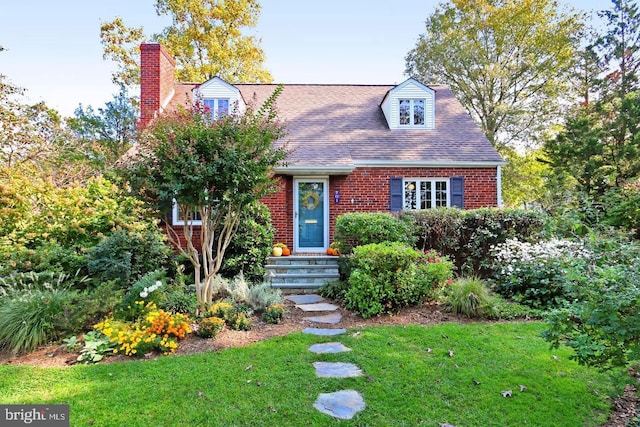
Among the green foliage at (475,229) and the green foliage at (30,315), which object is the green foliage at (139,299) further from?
the green foliage at (475,229)

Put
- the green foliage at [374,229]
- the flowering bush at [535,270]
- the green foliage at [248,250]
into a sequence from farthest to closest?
the green foliage at [248,250]
the green foliage at [374,229]
the flowering bush at [535,270]

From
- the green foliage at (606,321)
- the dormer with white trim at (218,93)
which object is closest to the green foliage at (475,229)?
the green foliage at (606,321)

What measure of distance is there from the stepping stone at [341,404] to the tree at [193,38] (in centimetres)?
1895

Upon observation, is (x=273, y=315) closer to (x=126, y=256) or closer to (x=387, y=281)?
(x=387, y=281)

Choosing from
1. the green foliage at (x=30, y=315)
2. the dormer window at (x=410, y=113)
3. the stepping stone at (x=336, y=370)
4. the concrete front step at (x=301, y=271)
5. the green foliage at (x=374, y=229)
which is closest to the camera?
the stepping stone at (x=336, y=370)

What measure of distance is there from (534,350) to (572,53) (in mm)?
19627

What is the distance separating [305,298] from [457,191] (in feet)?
20.3

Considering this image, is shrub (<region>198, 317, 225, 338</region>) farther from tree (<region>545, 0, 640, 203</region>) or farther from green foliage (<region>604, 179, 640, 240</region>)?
tree (<region>545, 0, 640, 203</region>)

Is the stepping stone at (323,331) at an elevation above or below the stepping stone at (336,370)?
above

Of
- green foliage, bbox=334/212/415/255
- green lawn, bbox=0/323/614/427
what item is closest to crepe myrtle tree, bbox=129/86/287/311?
green lawn, bbox=0/323/614/427

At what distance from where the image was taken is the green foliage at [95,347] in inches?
164

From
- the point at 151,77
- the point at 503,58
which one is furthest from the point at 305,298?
the point at 503,58

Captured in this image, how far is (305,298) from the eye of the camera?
6.98 meters

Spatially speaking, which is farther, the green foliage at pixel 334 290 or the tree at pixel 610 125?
the tree at pixel 610 125
